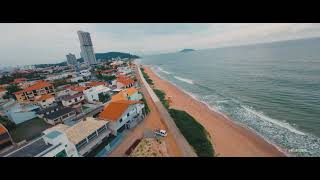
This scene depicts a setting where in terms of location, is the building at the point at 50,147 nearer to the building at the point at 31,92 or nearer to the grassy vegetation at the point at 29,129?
the grassy vegetation at the point at 29,129

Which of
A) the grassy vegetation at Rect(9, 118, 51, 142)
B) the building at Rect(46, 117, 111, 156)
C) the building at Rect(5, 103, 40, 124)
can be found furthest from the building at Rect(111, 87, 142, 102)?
the building at Rect(5, 103, 40, 124)

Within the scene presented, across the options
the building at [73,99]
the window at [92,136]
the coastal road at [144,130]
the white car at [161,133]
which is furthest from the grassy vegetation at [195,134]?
the building at [73,99]

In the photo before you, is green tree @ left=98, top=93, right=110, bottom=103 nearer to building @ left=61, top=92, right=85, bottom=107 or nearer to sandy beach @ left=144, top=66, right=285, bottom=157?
building @ left=61, top=92, right=85, bottom=107

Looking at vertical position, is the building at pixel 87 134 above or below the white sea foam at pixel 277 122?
above

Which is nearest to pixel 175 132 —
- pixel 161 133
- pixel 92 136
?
pixel 161 133

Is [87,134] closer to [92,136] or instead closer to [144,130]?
[92,136]

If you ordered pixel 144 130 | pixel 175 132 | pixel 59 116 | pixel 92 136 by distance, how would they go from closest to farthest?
pixel 92 136 < pixel 175 132 < pixel 144 130 < pixel 59 116
